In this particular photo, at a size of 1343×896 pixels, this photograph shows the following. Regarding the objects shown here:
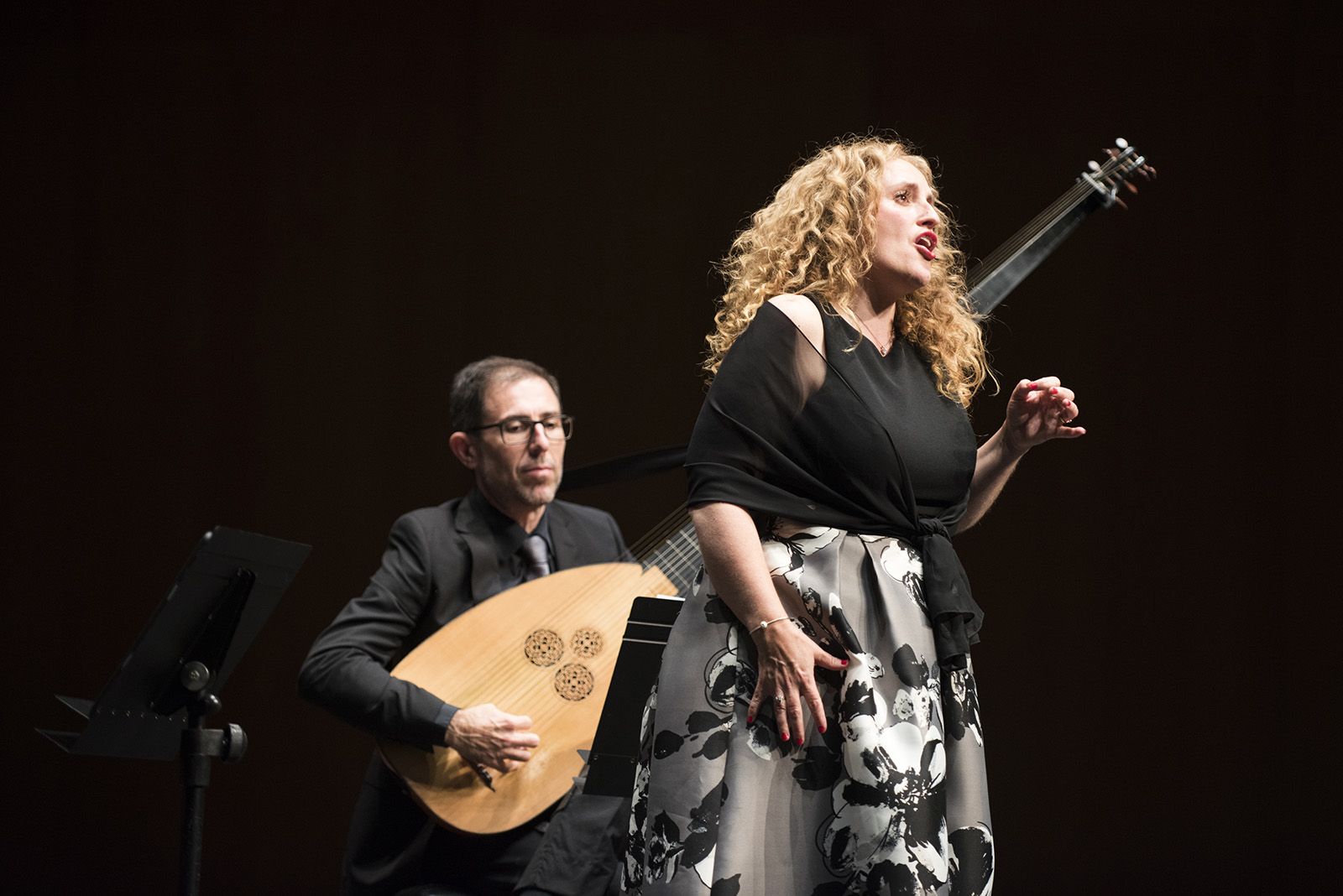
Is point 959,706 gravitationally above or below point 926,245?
below

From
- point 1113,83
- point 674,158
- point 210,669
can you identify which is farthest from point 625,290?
point 210,669

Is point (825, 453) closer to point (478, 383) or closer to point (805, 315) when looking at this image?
point (805, 315)

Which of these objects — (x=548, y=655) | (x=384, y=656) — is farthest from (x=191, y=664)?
(x=548, y=655)

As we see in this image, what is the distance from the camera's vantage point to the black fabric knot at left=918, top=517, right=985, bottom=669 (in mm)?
1644

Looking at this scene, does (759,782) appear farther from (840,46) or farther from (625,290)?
(840,46)

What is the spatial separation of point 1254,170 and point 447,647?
2793 mm

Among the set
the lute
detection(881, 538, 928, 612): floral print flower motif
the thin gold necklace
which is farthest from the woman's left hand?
the lute

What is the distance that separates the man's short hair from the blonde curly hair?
1.11m

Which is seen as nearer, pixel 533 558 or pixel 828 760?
pixel 828 760

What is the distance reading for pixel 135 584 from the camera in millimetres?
4152

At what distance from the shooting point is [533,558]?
2.89 metres

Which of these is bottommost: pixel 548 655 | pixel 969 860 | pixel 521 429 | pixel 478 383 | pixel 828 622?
pixel 969 860

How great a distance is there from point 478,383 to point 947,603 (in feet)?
5.34

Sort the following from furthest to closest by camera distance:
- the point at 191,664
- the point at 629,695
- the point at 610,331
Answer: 1. the point at 610,331
2. the point at 191,664
3. the point at 629,695
